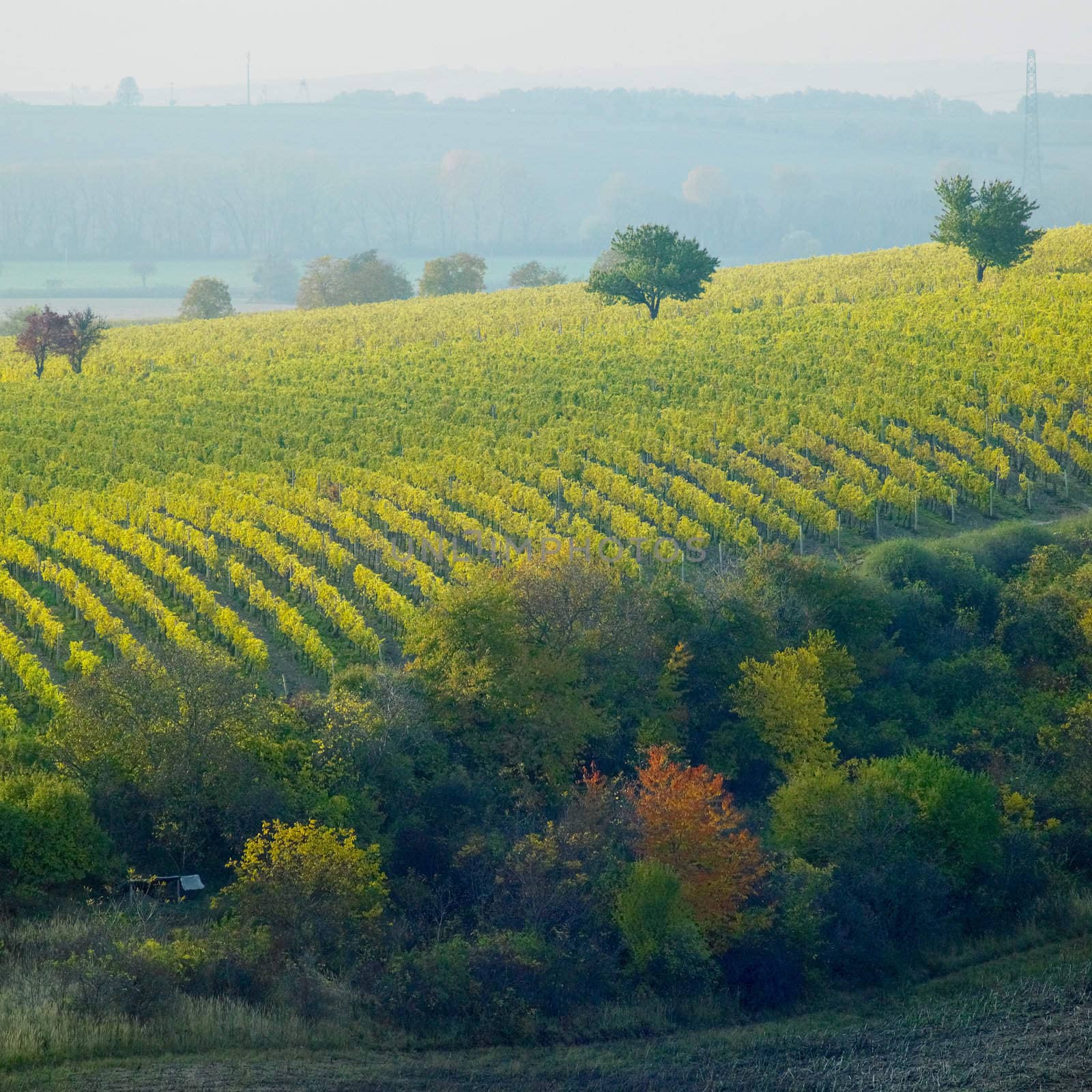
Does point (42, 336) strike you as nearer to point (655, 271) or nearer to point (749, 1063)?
point (655, 271)

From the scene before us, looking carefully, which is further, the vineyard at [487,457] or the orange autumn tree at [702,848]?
the vineyard at [487,457]

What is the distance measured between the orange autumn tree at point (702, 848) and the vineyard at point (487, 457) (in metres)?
9.78

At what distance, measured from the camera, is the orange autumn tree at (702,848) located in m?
27.4

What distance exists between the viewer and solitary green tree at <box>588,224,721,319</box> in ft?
247

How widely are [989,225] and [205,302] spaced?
6193 centimetres

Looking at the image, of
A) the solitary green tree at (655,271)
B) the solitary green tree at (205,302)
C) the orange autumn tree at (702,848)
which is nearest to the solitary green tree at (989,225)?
the solitary green tree at (655,271)

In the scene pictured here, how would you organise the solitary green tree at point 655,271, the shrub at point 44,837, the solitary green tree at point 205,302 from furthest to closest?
1. the solitary green tree at point 205,302
2. the solitary green tree at point 655,271
3. the shrub at point 44,837

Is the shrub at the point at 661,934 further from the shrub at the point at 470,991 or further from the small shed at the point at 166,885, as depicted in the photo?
the small shed at the point at 166,885

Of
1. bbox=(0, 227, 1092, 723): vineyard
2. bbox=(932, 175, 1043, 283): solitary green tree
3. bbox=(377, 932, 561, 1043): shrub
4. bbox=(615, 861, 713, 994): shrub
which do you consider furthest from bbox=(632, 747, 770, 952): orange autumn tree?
bbox=(932, 175, 1043, 283): solitary green tree

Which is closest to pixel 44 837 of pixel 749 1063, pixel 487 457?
pixel 749 1063

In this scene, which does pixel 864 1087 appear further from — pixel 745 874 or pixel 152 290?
pixel 152 290

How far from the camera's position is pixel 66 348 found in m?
71.8

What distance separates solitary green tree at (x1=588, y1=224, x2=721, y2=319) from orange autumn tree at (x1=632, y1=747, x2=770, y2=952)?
1951 inches

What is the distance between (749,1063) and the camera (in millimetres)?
22984
